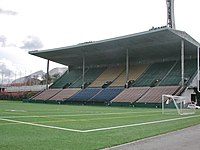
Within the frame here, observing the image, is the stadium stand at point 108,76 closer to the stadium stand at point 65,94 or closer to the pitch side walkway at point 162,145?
the stadium stand at point 65,94

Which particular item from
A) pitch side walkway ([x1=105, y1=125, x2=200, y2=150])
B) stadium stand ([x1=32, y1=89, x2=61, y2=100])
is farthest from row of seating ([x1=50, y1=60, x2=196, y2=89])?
pitch side walkway ([x1=105, y1=125, x2=200, y2=150])

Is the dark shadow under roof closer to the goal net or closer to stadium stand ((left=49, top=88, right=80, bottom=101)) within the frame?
stadium stand ((left=49, top=88, right=80, bottom=101))

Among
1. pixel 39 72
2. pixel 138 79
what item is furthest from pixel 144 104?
pixel 39 72

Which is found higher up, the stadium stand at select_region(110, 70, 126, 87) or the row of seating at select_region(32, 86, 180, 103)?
the stadium stand at select_region(110, 70, 126, 87)

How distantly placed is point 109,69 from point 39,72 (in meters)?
98.1

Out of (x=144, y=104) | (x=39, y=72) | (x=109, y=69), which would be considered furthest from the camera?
(x=39, y=72)

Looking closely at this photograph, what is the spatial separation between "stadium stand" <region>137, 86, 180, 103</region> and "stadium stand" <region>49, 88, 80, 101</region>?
63.0 ft

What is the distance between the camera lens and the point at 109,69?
71.2m

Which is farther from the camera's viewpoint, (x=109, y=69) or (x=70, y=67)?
(x=70, y=67)

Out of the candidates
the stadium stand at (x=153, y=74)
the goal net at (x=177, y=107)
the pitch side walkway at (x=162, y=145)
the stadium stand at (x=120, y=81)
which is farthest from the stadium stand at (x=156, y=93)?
the pitch side walkway at (x=162, y=145)

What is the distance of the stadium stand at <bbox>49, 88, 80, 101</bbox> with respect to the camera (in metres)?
63.2

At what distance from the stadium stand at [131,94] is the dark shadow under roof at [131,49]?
8.52 meters

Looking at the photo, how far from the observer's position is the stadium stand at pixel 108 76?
6500 cm

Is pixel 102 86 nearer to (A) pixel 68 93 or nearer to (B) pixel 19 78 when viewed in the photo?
(A) pixel 68 93
